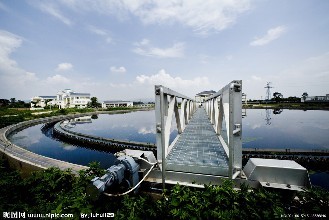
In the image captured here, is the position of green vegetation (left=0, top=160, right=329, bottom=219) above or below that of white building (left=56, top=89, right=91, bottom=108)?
below

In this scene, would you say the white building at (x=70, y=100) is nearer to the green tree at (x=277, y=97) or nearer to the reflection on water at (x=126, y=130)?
the reflection on water at (x=126, y=130)

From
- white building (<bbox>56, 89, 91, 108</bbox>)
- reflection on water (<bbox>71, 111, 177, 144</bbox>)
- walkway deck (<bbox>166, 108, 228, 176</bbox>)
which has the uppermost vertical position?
white building (<bbox>56, 89, 91, 108</bbox>)

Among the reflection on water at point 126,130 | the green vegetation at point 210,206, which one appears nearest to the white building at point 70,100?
the reflection on water at point 126,130

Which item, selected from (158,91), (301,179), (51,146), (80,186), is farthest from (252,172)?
(51,146)

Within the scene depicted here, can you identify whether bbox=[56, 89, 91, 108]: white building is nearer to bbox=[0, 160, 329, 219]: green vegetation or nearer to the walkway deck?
the walkway deck

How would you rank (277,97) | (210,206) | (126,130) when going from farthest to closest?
(277,97) < (126,130) < (210,206)

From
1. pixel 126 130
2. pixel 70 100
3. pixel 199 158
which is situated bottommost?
pixel 126 130

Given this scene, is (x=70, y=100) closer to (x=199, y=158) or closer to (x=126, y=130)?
(x=126, y=130)

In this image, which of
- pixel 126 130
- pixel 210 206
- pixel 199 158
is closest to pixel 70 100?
pixel 126 130

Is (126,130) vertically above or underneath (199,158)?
underneath

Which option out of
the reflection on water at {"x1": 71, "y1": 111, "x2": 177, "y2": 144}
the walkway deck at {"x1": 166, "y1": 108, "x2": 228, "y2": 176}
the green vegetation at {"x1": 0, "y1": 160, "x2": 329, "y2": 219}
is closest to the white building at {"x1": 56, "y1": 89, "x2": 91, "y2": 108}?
the reflection on water at {"x1": 71, "y1": 111, "x2": 177, "y2": 144}

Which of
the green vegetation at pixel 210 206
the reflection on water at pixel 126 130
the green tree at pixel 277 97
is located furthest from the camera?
the green tree at pixel 277 97

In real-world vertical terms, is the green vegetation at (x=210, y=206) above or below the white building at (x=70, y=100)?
below

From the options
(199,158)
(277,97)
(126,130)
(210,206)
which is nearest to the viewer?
(210,206)
